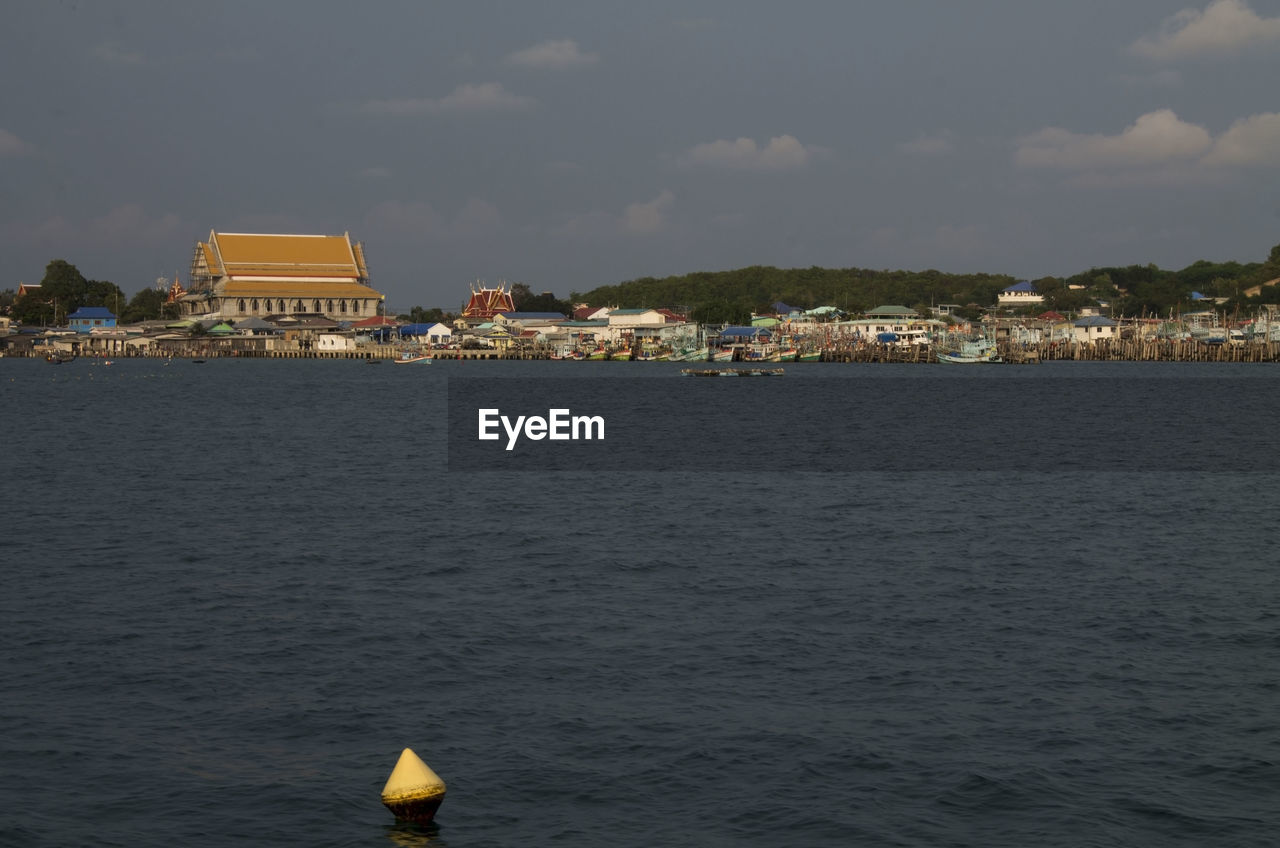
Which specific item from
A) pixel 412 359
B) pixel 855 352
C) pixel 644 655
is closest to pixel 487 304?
pixel 412 359

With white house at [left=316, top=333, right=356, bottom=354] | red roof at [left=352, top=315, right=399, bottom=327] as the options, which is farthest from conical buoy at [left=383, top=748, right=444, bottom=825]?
red roof at [left=352, top=315, right=399, bottom=327]

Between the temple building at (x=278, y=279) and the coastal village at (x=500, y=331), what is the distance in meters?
0.18

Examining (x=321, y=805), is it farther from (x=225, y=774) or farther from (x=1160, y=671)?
(x=1160, y=671)

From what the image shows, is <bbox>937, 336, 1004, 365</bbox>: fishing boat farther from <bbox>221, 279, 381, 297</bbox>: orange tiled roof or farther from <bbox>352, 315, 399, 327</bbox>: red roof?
<bbox>221, 279, 381, 297</bbox>: orange tiled roof

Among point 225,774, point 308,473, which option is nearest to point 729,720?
point 225,774

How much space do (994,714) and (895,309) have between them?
140136mm

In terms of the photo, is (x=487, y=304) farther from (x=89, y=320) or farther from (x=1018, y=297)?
(x=1018, y=297)

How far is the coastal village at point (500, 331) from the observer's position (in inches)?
5364

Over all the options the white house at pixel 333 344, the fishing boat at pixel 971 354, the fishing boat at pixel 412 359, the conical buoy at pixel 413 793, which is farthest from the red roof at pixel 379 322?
the conical buoy at pixel 413 793

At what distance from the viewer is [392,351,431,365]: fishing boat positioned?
131 metres

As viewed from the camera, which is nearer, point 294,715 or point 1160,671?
point 294,715

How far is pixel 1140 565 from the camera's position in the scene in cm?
2248

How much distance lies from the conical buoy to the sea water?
143 mm

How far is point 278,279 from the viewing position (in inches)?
6634
